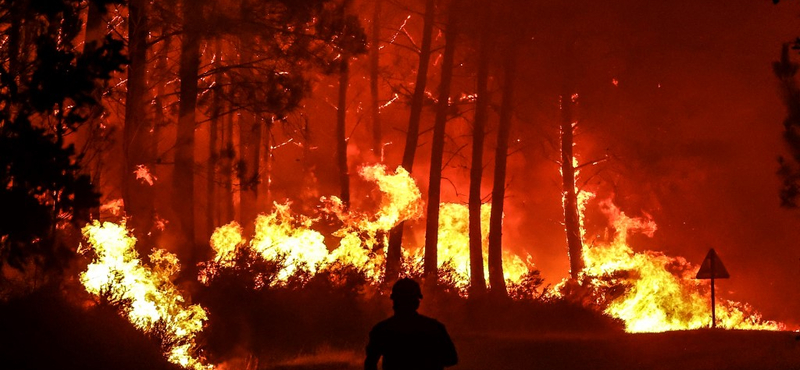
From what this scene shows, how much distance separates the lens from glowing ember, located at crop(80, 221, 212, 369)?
14648 millimetres

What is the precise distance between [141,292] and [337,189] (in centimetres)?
3730

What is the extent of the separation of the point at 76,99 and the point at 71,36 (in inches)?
78.5

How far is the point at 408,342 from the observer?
289 inches

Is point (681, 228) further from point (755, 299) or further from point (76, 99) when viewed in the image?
point (76, 99)

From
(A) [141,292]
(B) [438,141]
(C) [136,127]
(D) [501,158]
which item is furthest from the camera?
(D) [501,158]

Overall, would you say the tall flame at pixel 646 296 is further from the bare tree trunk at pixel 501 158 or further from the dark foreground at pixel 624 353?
the dark foreground at pixel 624 353

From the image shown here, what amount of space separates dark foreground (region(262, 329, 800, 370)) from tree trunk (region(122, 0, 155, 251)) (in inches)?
197

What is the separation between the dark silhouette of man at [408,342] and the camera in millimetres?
7320

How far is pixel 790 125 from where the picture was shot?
26031 mm

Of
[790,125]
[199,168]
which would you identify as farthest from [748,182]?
[199,168]

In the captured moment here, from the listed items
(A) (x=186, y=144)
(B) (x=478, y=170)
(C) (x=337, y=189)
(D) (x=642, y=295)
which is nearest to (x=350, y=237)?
(B) (x=478, y=170)

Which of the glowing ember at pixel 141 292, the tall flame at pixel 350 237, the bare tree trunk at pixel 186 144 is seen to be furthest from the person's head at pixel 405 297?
the bare tree trunk at pixel 186 144

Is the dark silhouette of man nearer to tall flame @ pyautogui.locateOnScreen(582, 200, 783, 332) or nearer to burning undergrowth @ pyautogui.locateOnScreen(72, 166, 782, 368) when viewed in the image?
burning undergrowth @ pyautogui.locateOnScreen(72, 166, 782, 368)

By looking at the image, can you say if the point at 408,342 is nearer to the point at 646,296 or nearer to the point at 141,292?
the point at 141,292
